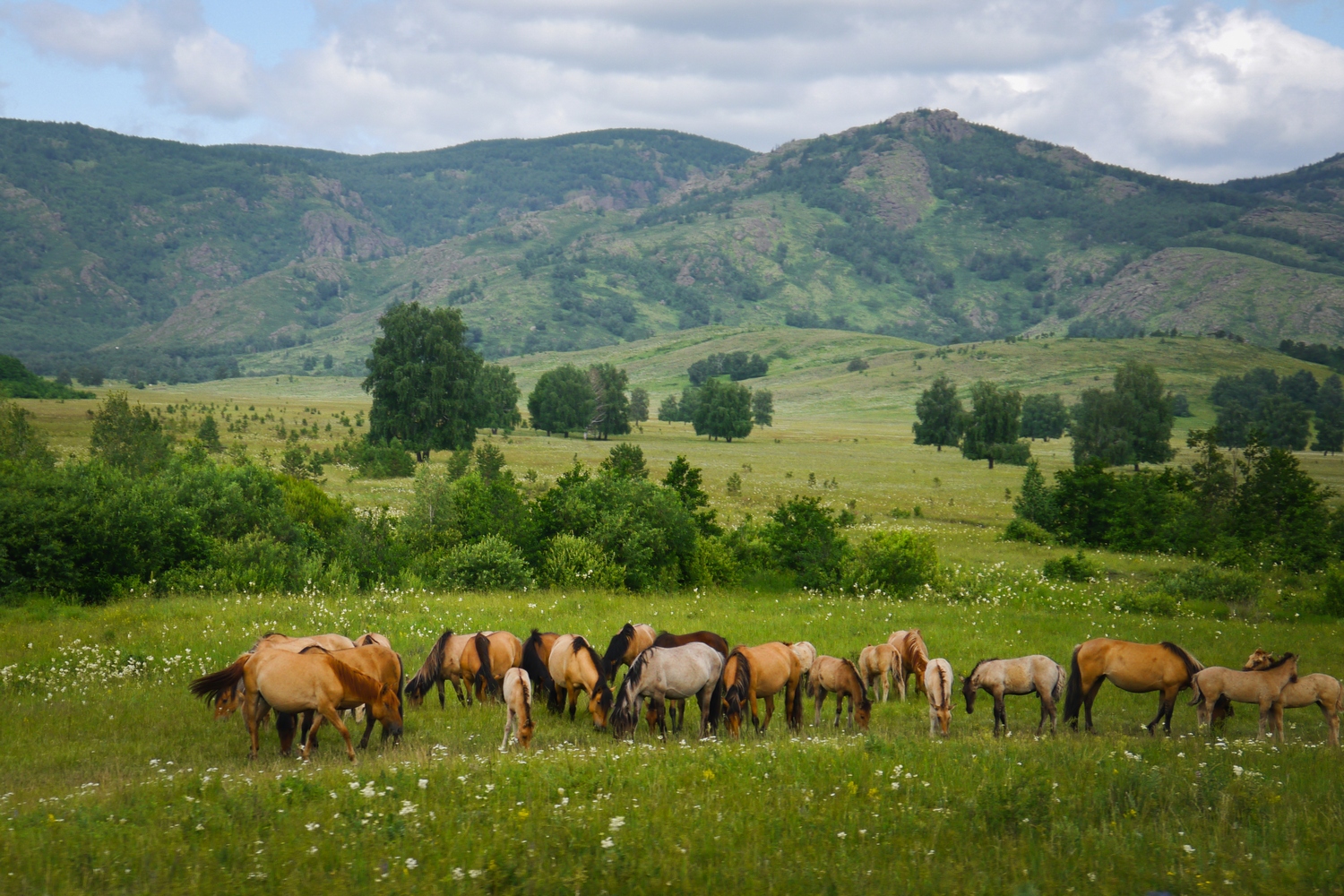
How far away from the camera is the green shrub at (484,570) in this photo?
23125 millimetres

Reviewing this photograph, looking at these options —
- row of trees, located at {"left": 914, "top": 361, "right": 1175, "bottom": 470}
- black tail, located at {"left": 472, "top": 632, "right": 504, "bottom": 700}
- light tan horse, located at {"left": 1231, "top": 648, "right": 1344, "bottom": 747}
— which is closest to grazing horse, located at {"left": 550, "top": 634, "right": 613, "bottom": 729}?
black tail, located at {"left": 472, "top": 632, "right": 504, "bottom": 700}

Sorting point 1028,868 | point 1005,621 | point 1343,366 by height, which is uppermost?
point 1343,366

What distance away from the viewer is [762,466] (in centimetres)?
7981

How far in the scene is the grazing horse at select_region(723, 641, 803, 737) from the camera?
40.6 feet

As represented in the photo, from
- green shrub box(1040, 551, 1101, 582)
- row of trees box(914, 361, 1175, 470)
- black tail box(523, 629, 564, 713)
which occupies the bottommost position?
green shrub box(1040, 551, 1101, 582)

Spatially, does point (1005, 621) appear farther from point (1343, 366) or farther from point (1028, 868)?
point (1343, 366)

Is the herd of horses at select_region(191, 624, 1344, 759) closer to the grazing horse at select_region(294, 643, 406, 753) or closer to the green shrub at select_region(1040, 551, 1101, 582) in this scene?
the grazing horse at select_region(294, 643, 406, 753)

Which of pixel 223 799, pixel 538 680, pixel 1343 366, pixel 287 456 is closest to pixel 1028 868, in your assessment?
pixel 223 799

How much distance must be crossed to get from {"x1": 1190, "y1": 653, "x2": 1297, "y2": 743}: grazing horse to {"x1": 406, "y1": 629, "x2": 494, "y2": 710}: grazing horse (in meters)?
11.3

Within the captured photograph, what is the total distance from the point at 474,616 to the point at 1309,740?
15.5 meters

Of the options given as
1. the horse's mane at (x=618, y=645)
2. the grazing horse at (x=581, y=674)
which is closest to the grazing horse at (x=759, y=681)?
the grazing horse at (x=581, y=674)

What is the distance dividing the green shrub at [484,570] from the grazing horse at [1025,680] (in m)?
13.5

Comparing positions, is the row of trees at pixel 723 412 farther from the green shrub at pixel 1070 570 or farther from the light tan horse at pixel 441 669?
the light tan horse at pixel 441 669

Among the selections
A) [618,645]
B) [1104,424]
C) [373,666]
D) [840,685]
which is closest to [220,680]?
[373,666]
